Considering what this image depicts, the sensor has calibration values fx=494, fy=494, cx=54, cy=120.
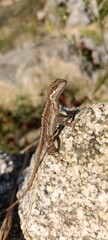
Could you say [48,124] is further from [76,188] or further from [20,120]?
Result: [20,120]

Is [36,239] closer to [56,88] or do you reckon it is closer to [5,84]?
[56,88]

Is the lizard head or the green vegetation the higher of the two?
the lizard head

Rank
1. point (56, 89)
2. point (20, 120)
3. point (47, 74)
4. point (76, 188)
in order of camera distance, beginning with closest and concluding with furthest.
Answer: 1. point (76, 188)
2. point (56, 89)
3. point (20, 120)
4. point (47, 74)

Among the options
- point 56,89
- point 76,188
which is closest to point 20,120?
point 56,89

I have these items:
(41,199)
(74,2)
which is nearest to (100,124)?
(41,199)

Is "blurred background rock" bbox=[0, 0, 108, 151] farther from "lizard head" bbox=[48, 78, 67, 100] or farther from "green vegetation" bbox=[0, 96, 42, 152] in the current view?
"lizard head" bbox=[48, 78, 67, 100]

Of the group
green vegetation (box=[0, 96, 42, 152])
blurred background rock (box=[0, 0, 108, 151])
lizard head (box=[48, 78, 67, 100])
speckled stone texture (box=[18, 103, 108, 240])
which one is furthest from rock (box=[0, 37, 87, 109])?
speckled stone texture (box=[18, 103, 108, 240])

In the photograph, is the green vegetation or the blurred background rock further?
the blurred background rock

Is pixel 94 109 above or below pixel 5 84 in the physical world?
above
